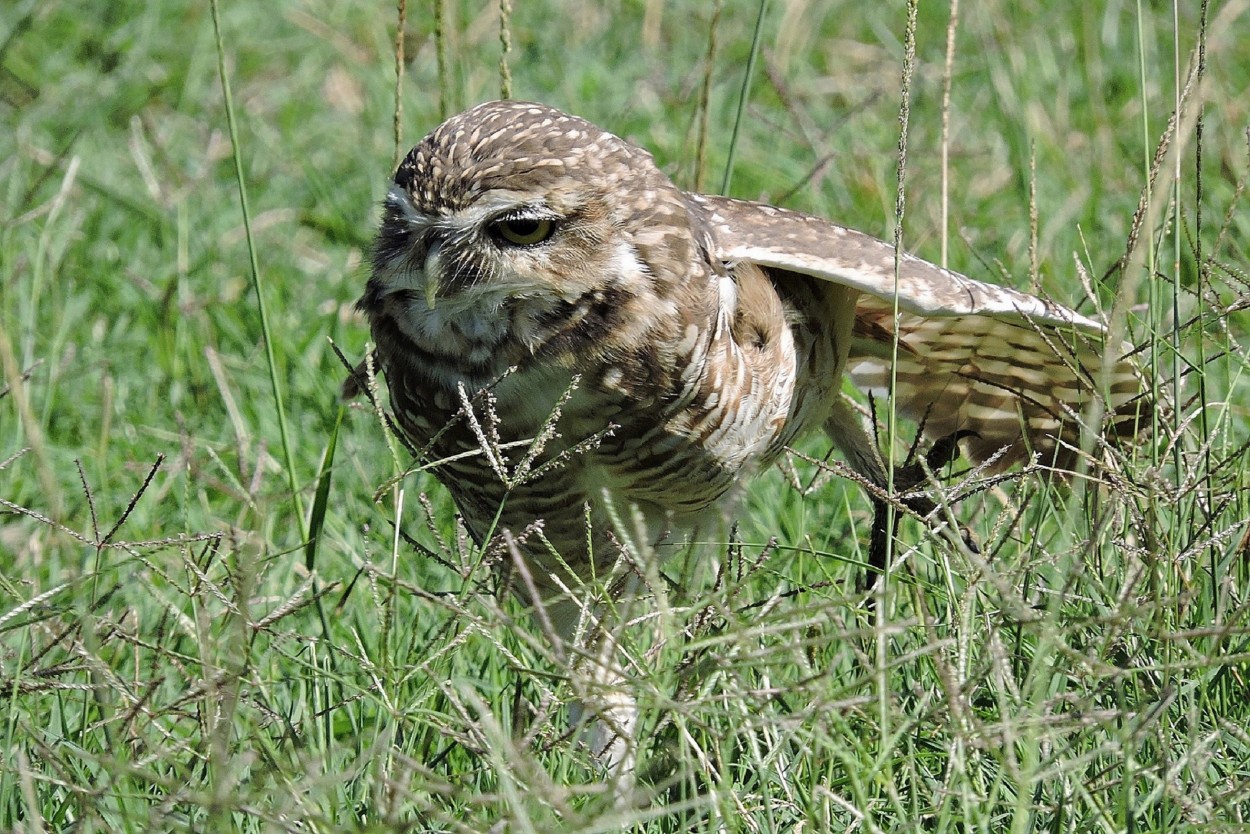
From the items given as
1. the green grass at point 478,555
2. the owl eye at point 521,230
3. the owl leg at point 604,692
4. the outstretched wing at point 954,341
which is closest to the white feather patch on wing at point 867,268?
the outstretched wing at point 954,341

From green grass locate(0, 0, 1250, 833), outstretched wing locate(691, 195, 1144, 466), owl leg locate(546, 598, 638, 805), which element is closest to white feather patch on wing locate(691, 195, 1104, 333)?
outstretched wing locate(691, 195, 1144, 466)

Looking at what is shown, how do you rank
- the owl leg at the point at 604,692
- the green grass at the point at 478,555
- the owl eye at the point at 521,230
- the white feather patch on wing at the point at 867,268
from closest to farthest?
the owl leg at the point at 604,692
the green grass at the point at 478,555
the owl eye at the point at 521,230
the white feather patch on wing at the point at 867,268

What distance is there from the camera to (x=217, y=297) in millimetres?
4785

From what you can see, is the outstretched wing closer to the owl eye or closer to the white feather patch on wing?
the white feather patch on wing

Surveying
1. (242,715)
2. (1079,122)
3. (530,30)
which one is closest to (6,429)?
(242,715)

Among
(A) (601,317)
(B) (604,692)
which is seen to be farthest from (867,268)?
(B) (604,692)

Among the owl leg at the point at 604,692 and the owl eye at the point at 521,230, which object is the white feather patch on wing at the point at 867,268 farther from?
the owl leg at the point at 604,692

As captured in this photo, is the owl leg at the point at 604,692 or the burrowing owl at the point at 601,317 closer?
the owl leg at the point at 604,692

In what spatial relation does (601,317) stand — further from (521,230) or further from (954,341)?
(954,341)

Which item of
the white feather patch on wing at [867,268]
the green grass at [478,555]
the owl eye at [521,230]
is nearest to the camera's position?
the green grass at [478,555]

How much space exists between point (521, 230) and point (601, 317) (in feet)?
0.76

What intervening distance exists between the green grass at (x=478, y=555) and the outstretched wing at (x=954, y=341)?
147mm

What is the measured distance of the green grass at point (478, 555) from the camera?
2256mm

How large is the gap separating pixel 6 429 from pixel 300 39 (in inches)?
107
